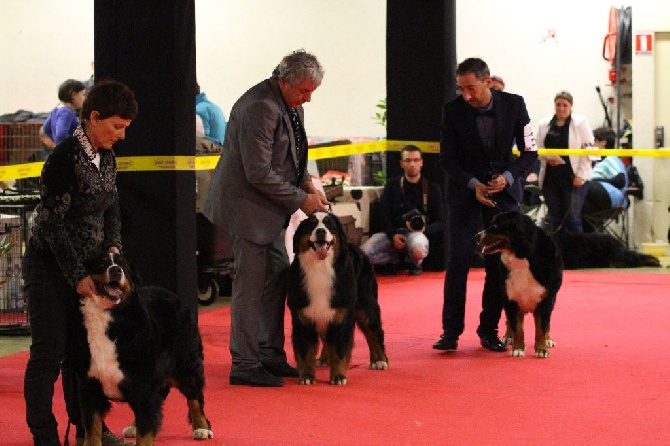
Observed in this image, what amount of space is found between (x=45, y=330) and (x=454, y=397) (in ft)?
6.72

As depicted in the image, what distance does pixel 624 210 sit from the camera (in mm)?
12445

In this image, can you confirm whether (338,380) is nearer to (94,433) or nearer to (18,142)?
(94,433)

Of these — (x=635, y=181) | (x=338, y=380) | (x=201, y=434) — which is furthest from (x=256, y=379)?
(x=635, y=181)

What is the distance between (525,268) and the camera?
21.1 feet

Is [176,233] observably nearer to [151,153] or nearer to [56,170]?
[151,153]

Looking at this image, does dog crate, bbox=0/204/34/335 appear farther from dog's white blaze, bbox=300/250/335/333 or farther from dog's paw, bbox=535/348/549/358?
dog's paw, bbox=535/348/549/358

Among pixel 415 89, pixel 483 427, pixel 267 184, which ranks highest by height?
pixel 415 89

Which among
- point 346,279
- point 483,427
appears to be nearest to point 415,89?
point 346,279

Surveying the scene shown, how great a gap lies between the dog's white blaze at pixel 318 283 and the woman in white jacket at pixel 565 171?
6.18 metres

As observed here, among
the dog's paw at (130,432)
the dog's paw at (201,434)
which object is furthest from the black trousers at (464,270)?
the dog's paw at (130,432)

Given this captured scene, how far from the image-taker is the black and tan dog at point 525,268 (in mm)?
6395

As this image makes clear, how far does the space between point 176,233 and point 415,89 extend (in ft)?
16.1

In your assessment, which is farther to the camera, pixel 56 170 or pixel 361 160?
pixel 361 160

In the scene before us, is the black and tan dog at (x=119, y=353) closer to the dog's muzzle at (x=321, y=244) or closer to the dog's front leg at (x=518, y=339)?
the dog's muzzle at (x=321, y=244)
